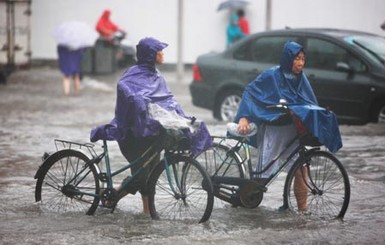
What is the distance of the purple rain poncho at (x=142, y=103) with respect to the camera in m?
7.31

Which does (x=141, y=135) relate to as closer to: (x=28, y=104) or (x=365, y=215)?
(x=365, y=215)

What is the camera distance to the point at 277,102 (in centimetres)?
764

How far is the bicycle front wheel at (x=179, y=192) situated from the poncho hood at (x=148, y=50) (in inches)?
34.1

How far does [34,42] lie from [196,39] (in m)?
5.01

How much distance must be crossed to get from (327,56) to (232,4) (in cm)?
1197

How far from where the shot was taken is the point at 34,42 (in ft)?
87.8

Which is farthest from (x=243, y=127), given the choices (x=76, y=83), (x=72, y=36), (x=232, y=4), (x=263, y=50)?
(x=232, y=4)

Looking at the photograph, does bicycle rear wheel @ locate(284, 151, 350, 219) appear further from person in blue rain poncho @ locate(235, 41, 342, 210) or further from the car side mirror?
the car side mirror

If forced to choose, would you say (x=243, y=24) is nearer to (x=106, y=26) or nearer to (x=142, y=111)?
(x=106, y=26)

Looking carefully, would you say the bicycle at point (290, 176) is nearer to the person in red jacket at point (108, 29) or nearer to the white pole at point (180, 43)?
the white pole at point (180, 43)

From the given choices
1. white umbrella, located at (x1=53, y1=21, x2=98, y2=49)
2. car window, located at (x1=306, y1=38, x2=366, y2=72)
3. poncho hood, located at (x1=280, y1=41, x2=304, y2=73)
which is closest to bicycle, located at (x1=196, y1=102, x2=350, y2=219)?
poncho hood, located at (x1=280, y1=41, x2=304, y2=73)

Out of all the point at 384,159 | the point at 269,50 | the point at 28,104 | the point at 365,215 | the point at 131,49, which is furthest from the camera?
the point at 131,49

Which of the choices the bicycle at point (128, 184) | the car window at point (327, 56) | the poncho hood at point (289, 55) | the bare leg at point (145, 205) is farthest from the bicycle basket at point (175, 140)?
the car window at point (327, 56)

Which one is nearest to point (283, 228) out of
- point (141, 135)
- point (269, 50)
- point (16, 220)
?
point (141, 135)
